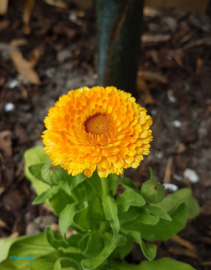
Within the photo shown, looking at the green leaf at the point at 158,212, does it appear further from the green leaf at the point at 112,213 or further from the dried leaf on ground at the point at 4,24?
the dried leaf on ground at the point at 4,24

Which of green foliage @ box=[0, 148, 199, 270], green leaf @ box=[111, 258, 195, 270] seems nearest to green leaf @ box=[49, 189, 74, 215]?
green foliage @ box=[0, 148, 199, 270]

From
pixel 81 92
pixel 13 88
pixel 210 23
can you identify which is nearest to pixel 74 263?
pixel 81 92

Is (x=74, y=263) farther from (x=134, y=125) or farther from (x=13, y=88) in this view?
(x=13, y=88)

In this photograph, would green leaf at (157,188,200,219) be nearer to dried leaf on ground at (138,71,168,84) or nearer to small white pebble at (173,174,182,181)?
small white pebble at (173,174,182,181)

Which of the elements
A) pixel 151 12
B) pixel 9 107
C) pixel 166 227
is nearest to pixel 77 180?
pixel 166 227

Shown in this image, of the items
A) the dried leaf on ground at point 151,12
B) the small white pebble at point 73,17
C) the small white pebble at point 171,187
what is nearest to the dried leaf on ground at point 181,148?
the small white pebble at point 171,187

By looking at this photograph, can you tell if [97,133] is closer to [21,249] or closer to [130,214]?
[130,214]
